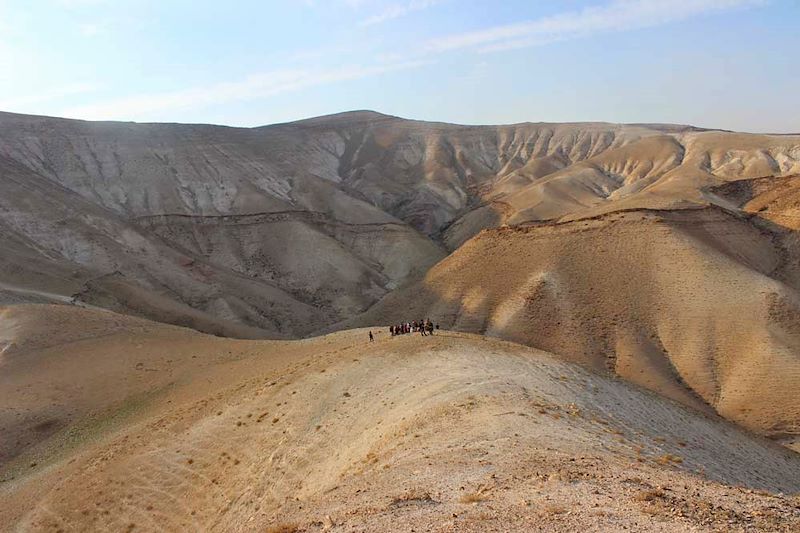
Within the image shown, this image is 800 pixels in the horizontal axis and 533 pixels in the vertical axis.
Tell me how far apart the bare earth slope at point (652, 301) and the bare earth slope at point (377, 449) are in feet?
42.7

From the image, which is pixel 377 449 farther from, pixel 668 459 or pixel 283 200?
pixel 283 200

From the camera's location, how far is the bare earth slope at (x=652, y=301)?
126 ft

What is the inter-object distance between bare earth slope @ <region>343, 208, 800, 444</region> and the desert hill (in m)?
8.99

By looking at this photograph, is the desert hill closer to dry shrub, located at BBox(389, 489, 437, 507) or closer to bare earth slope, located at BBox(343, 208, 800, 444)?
bare earth slope, located at BBox(343, 208, 800, 444)

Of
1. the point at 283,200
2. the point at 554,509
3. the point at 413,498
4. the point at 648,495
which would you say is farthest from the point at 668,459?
the point at 283,200

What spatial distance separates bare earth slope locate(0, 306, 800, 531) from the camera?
12.0 meters

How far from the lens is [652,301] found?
4506 cm

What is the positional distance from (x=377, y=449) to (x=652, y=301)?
32286mm

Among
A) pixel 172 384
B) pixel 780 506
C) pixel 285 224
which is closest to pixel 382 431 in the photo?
pixel 780 506

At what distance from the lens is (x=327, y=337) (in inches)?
1499

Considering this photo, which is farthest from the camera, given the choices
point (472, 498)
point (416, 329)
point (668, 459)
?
point (416, 329)

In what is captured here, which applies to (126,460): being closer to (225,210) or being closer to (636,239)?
(636,239)

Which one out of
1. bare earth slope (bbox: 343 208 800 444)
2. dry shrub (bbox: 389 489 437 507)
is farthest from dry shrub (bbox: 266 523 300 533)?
bare earth slope (bbox: 343 208 800 444)

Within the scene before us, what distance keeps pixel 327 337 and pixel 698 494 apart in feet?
91.7
